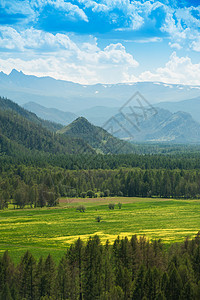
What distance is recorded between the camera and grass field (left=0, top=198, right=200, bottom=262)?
105062 mm

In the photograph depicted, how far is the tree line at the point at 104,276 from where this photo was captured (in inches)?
2303

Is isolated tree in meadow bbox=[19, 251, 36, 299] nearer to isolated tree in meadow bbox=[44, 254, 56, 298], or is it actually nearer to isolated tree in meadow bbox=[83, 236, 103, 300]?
isolated tree in meadow bbox=[44, 254, 56, 298]

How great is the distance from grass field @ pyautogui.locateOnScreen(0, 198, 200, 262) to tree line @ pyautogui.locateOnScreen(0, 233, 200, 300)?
1956cm

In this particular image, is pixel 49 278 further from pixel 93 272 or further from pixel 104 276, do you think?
pixel 104 276

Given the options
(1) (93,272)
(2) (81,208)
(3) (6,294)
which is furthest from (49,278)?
(2) (81,208)

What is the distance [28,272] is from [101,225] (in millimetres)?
70406

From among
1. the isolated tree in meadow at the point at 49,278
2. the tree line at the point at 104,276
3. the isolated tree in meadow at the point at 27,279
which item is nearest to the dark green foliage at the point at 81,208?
the tree line at the point at 104,276

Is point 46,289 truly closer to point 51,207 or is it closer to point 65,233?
point 65,233

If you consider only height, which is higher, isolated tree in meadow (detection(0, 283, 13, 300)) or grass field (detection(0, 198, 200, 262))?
isolated tree in meadow (detection(0, 283, 13, 300))

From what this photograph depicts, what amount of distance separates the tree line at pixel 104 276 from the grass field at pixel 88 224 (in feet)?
64.2

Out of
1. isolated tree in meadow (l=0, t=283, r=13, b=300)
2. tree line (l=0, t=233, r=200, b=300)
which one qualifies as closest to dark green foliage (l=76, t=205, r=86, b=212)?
tree line (l=0, t=233, r=200, b=300)

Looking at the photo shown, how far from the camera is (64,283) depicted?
61.1 metres

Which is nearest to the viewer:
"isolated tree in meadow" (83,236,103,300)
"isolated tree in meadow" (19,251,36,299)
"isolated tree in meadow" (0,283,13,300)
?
"isolated tree in meadow" (0,283,13,300)

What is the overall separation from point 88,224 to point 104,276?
71272 millimetres
